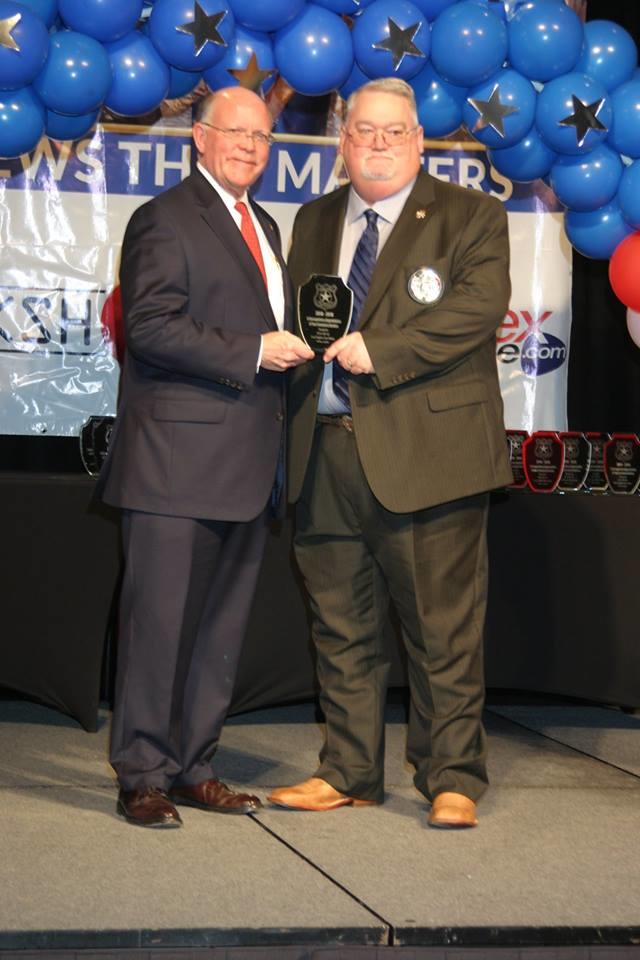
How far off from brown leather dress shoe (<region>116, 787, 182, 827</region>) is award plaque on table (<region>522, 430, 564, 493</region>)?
1.78 meters

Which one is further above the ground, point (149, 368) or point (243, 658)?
point (149, 368)

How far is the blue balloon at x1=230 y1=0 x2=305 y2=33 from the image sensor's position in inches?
159

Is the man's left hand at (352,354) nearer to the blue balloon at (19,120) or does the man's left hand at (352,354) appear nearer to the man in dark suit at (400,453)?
the man in dark suit at (400,453)

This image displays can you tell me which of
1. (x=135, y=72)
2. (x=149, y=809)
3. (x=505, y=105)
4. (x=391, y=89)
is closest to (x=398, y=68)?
(x=505, y=105)

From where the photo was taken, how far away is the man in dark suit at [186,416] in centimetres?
319

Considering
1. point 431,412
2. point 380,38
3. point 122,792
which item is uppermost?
point 380,38

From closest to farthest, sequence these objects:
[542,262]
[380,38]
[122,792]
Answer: [122,792], [380,38], [542,262]

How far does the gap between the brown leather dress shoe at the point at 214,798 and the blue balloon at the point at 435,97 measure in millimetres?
2078

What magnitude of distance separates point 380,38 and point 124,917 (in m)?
2.60

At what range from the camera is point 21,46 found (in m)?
3.79

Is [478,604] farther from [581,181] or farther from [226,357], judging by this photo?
[581,181]

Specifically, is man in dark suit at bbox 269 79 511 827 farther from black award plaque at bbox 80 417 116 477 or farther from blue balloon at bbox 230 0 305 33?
black award plaque at bbox 80 417 116 477

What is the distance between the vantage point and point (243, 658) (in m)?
4.46

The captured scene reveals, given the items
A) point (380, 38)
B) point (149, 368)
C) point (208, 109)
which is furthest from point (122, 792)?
point (380, 38)
